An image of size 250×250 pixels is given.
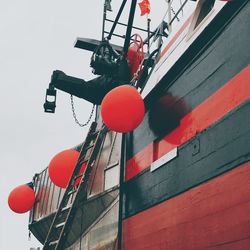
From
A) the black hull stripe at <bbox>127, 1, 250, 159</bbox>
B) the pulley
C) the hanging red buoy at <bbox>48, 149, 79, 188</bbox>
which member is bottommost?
the hanging red buoy at <bbox>48, 149, 79, 188</bbox>

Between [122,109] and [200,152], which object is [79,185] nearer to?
[122,109]

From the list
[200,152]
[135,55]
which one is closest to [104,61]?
[135,55]

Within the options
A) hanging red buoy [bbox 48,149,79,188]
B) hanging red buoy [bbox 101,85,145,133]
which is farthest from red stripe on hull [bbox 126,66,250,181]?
hanging red buoy [bbox 48,149,79,188]

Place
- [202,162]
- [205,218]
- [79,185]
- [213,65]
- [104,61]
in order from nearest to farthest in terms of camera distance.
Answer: [205,218], [202,162], [213,65], [79,185], [104,61]

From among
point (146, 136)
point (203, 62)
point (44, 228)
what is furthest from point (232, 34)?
point (44, 228)

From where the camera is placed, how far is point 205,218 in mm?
4125

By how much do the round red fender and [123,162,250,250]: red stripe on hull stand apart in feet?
10.1

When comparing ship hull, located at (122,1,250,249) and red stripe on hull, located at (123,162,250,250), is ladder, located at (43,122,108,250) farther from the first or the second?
red stripe on hull, located at (123,162,250,250)

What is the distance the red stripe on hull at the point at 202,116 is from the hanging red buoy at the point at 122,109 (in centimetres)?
60

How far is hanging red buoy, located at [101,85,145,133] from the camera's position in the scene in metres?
4.92

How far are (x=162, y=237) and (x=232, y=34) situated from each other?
8.60 ft

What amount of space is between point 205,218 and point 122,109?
1675 mm

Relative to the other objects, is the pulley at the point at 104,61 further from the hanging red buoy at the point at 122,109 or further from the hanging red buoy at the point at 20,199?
the hanging red buoy at the point at 20,199

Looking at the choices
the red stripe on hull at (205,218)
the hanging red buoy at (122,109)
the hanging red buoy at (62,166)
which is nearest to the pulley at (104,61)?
the hanging red buoy at (62,166)
